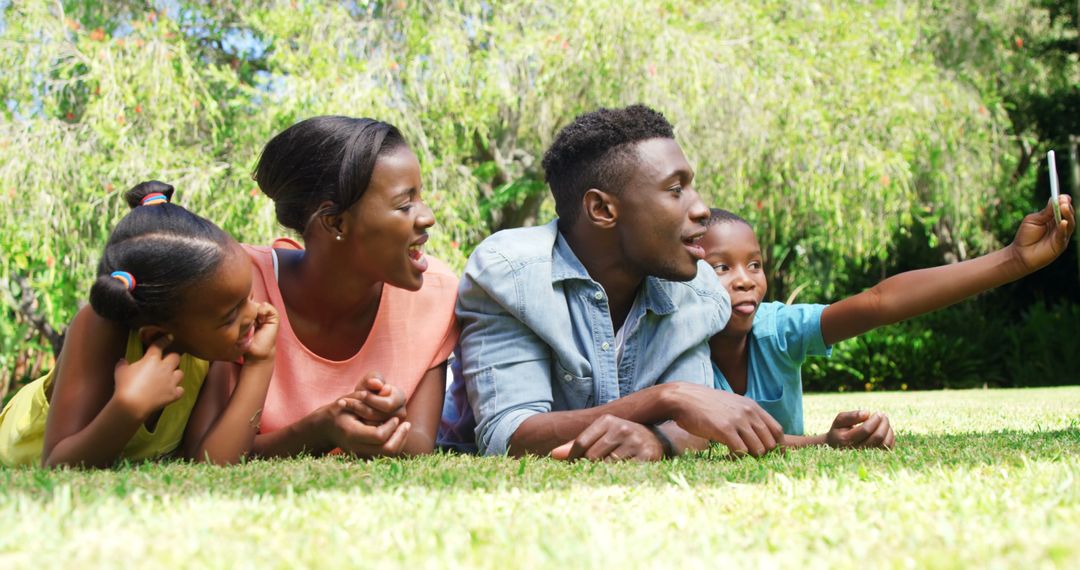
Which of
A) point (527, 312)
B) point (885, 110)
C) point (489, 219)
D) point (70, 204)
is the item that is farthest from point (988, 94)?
point (527, 312)

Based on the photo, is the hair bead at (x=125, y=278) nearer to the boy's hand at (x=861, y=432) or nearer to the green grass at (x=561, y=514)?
the green grass at (x=561, y=514)

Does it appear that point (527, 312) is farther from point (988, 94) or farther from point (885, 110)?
point (988, 94)

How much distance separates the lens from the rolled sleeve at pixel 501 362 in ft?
11.9

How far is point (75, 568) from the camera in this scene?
1676 mm

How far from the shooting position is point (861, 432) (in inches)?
144

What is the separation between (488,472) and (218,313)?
1.06m

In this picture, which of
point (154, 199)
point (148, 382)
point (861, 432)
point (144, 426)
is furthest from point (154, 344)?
point (861, 432)

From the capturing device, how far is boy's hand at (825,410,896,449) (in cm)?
366

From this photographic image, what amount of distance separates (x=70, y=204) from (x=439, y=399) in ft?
25.2

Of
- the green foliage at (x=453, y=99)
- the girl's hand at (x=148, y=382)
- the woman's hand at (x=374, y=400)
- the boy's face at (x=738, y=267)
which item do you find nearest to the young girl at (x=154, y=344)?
the girl's hand at (x=148, y=382)

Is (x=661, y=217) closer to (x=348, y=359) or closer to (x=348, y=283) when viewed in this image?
(x=348, y=283)

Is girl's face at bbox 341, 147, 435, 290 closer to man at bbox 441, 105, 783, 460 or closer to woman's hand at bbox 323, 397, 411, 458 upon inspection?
man at bbox 441, 105, 783, 460

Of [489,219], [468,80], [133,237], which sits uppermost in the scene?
[468,80]

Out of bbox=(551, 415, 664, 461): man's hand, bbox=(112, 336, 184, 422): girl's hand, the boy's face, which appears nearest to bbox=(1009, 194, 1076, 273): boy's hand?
the boy's face
